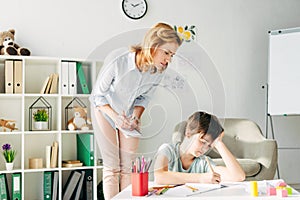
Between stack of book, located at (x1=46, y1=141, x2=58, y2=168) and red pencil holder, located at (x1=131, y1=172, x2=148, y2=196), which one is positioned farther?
stack of book, located at (x1=46, y1=141, x2=58, y2=168)

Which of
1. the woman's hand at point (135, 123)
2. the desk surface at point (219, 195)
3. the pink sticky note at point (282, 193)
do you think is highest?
the woman's hand at point (135, 123)

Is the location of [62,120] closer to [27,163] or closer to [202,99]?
[27,163]

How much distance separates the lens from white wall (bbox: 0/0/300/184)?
12.4 feet

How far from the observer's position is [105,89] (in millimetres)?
1597

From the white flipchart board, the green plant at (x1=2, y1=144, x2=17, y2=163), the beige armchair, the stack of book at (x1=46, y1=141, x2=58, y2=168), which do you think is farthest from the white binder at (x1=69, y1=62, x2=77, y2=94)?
the white flipchart board

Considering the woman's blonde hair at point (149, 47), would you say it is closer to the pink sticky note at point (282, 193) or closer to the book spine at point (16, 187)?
the pink sticky note at point (282, 193)

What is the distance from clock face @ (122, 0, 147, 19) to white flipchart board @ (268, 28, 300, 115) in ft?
3.68

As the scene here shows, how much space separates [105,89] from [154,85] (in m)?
0.17

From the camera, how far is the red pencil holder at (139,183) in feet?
5.43

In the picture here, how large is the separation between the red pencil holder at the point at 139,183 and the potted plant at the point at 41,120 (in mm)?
1997

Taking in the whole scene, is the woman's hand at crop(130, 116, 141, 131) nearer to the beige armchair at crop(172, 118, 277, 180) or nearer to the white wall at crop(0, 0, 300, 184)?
the beige armchair at crop(172, 118, 277, 180)

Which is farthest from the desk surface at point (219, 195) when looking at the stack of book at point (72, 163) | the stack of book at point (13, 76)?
the stack of book at point (13, 76)

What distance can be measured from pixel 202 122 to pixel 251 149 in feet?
6.83

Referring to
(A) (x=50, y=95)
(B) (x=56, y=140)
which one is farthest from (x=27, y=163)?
(A) (x=50, y=95)
